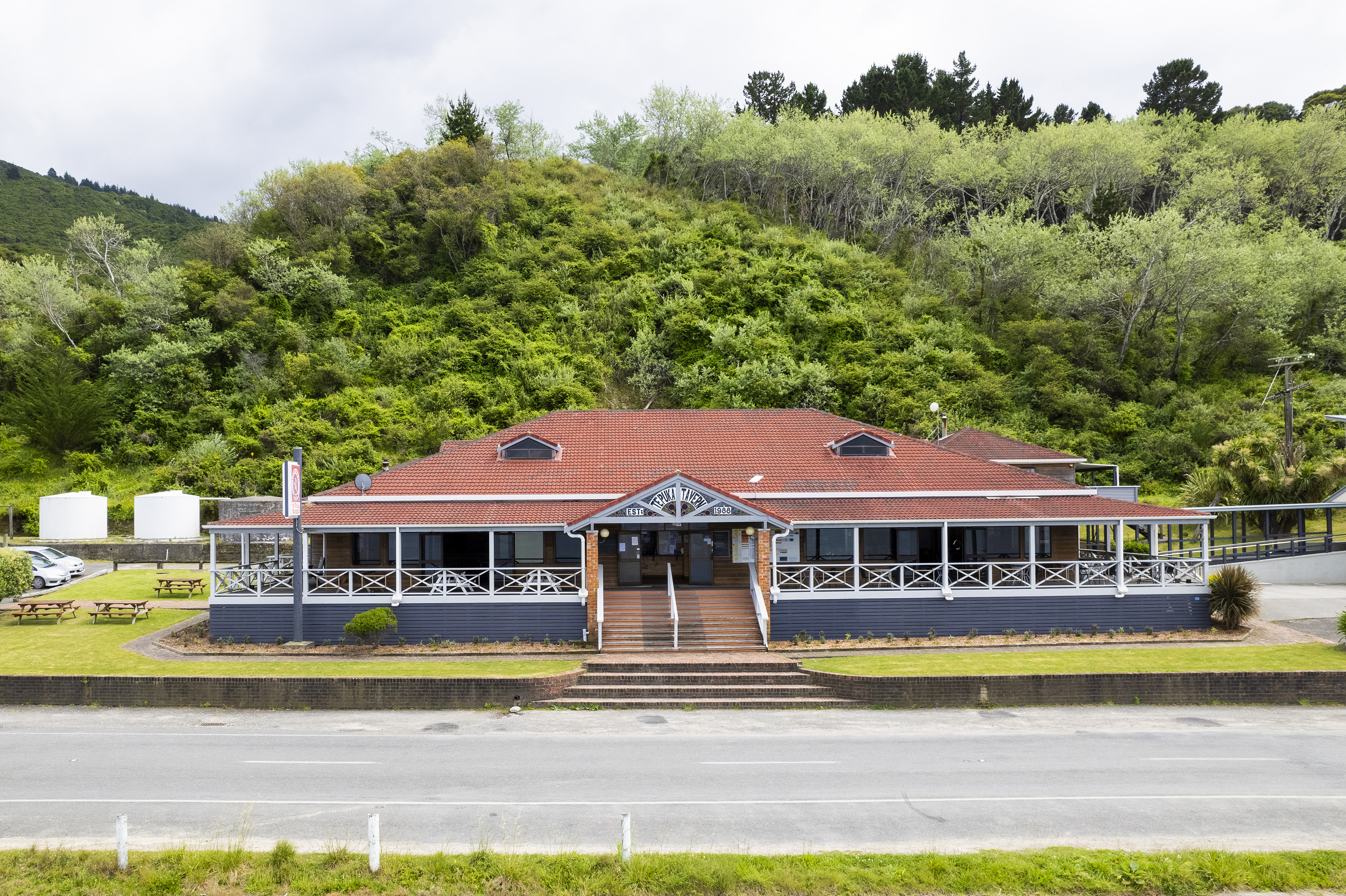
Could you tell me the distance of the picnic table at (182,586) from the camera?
26.8m

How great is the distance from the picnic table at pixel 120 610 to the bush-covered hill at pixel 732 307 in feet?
45.0

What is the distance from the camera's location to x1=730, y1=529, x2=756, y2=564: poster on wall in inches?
870

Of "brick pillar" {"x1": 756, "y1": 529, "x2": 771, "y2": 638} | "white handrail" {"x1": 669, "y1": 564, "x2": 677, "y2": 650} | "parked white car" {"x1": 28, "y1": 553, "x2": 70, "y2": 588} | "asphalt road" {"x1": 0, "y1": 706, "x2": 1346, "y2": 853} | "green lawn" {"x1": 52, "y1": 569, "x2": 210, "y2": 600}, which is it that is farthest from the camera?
"parked white car" {"x1": 28, "y1": 553, "x2": 70, "y2": 588}

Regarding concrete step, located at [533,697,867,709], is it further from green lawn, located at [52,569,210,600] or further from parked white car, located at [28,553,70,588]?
parked white car, located at [28,553,70,588]

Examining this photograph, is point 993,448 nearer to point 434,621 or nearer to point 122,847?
point 434,621

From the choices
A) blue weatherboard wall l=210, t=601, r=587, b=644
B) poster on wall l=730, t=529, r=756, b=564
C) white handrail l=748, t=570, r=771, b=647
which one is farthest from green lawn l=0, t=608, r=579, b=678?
poster on wall l=730, t=529, r=756, b=564

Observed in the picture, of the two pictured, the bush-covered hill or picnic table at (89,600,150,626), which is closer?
picnic table at (89,600,150,626)

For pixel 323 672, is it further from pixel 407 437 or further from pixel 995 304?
pixel 995 304

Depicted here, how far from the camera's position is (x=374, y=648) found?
66.0ft

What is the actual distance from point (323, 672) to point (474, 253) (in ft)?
150

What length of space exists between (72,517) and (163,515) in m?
4.08

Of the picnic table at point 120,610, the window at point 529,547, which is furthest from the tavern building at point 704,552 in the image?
the picnic table at point 120,610

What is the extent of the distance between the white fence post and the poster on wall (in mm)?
15473

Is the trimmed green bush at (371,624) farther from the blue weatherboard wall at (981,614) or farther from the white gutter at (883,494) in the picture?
the blue weatherboard wall at (981,614)
